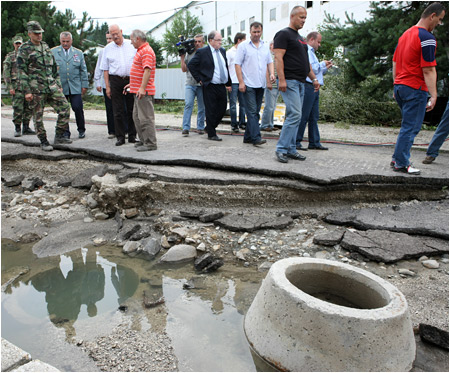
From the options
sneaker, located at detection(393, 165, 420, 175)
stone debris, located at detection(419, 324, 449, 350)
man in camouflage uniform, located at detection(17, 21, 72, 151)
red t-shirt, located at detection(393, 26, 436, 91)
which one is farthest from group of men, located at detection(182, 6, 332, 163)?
stone debris, located at detection(419, 324, 449, 350)

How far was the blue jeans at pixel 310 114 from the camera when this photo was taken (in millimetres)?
5623

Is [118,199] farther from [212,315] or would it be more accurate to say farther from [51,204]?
[212,315]

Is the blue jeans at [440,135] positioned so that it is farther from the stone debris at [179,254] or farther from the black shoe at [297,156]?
the stone debris at [179,254]

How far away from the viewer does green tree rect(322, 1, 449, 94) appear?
8.30 meters

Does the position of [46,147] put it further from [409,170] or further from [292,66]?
[409,170]

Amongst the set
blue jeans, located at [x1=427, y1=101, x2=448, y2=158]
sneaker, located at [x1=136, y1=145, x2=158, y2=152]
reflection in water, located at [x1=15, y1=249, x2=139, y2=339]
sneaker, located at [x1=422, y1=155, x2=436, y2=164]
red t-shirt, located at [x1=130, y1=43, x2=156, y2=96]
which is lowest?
reflection in water, located at [x1=15, y1=249, x2=139, y2=339]

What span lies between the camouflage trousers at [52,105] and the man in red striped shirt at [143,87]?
1.32 m

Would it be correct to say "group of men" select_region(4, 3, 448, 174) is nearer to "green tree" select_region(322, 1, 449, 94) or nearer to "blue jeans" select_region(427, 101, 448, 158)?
"blue jeans" select_region(427, 101, 448, 158)

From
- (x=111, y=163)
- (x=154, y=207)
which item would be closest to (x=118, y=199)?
(x=154, y=207)

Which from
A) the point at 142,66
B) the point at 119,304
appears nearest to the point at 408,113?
the point at 142,66

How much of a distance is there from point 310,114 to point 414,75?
1752 mm

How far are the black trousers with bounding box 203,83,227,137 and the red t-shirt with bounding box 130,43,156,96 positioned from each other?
4.04 feet

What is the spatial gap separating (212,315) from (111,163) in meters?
3.32

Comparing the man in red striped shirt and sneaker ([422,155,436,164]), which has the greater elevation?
the man in red striped shirt
